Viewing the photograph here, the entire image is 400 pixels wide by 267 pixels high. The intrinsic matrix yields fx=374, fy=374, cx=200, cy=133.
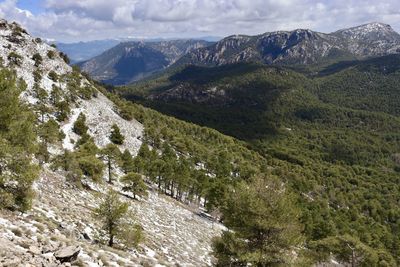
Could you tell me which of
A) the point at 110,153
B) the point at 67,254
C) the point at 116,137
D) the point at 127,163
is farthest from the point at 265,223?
the point at 116,137

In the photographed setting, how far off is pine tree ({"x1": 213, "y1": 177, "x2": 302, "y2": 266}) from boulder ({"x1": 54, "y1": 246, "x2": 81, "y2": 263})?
1317 centimetres

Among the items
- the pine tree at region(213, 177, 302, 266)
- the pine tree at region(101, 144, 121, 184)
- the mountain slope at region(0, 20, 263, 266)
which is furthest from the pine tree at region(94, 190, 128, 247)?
the pine tree at region(101, 144, 121, 184)

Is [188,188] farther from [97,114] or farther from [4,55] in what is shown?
[4,55]

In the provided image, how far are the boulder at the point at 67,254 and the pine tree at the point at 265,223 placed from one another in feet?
43.2

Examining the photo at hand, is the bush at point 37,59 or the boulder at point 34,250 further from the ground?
the bush at point 37,59

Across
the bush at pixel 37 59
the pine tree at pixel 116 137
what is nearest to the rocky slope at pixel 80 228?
the pine tree at pixel 116 137

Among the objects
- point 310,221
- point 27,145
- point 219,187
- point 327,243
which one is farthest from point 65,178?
point 310,221

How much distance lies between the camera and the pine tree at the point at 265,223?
1102 inches

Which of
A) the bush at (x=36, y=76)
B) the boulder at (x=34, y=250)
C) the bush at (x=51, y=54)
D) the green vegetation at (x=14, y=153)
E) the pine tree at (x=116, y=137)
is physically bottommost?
the pine tree at (x=116, y=137)

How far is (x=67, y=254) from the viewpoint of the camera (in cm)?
1841

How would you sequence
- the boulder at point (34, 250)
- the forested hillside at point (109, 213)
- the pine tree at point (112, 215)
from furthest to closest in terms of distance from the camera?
the pine tree at point (112, 215) → the forested hillside at point (109, 213) → the boulder at point (34, 250)

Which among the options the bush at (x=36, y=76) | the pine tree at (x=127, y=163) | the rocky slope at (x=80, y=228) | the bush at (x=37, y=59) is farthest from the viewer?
the bush at (x=37, y=59)

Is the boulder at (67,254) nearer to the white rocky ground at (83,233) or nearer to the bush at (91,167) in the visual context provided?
the white rocky ground at (83,233)

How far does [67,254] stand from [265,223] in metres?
14.8
